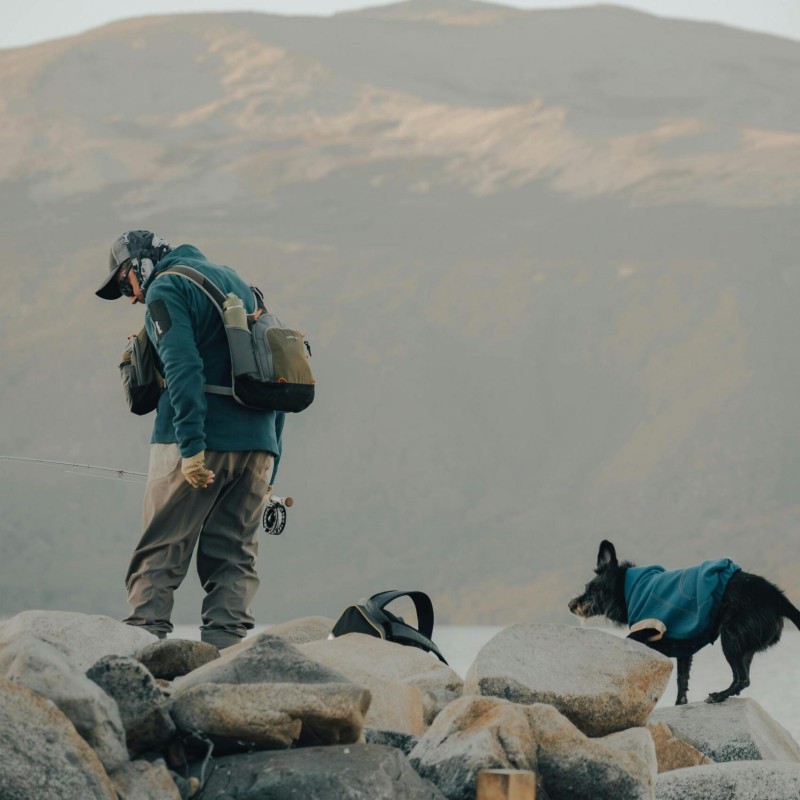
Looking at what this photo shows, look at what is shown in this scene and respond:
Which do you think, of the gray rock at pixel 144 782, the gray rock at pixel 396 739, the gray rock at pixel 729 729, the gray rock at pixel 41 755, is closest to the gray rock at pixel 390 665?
the gray rock at pixel 396 739

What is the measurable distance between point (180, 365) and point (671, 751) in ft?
9.10

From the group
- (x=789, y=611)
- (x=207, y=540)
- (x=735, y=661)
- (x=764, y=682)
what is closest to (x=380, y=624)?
(x=207, y=540)

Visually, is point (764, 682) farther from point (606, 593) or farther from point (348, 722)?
point (348, 722)

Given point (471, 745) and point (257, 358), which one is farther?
point (257, 358)

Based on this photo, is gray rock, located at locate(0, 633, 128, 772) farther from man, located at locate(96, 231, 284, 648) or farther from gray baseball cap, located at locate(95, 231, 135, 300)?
gray baseball cap, located at locate(95, 231, 135, 300)

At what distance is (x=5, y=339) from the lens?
8900 cm

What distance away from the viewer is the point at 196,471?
657 cm

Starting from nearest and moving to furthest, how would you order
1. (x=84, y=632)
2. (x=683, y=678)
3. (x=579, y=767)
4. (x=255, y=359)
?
(x=579, y=767)
(x=84, y=632)
(x=255, y=359)
(x=683, y=678)

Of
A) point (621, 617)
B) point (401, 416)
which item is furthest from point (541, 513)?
point (621, 617)

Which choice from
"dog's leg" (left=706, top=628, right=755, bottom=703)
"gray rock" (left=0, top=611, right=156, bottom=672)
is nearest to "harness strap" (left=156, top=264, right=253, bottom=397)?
"gray rock" (left=0, top=611, right=156, bottom=672)

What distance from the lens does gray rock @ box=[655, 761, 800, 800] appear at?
5.79 m

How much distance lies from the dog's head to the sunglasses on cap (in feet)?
8.98

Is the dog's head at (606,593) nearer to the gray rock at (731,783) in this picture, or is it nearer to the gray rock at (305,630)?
the gray rock at (305,630)

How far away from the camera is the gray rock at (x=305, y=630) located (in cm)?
772
